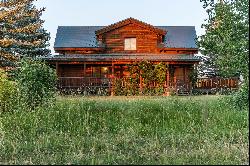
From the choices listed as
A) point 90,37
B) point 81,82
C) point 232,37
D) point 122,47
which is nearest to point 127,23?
point 122,47

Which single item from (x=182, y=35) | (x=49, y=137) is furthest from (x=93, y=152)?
(x=182, y=35)

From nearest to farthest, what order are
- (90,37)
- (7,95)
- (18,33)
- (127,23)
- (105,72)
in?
(7,95) < (127,23) < (105,72) < (90,37) < (18,33)

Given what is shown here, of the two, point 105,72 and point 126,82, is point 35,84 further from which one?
point 105,72

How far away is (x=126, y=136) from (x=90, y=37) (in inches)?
1149

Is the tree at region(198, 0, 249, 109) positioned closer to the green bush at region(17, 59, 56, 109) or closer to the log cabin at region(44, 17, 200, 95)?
the green bush at region(17, 59, 56, 109)

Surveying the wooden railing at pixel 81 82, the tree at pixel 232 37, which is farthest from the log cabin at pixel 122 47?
the tree at pixel 232 37

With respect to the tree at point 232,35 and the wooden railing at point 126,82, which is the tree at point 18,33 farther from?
the tree at point 232,35

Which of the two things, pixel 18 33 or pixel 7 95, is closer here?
pixel 7 95

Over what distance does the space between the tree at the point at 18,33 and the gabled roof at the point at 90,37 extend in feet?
21.1

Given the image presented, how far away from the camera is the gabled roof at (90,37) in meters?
37.1

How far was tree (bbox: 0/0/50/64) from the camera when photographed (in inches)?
1740

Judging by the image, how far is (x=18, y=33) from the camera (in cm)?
4697

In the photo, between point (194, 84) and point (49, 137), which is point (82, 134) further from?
point (194, 84)

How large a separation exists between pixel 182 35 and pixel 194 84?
6.36m
